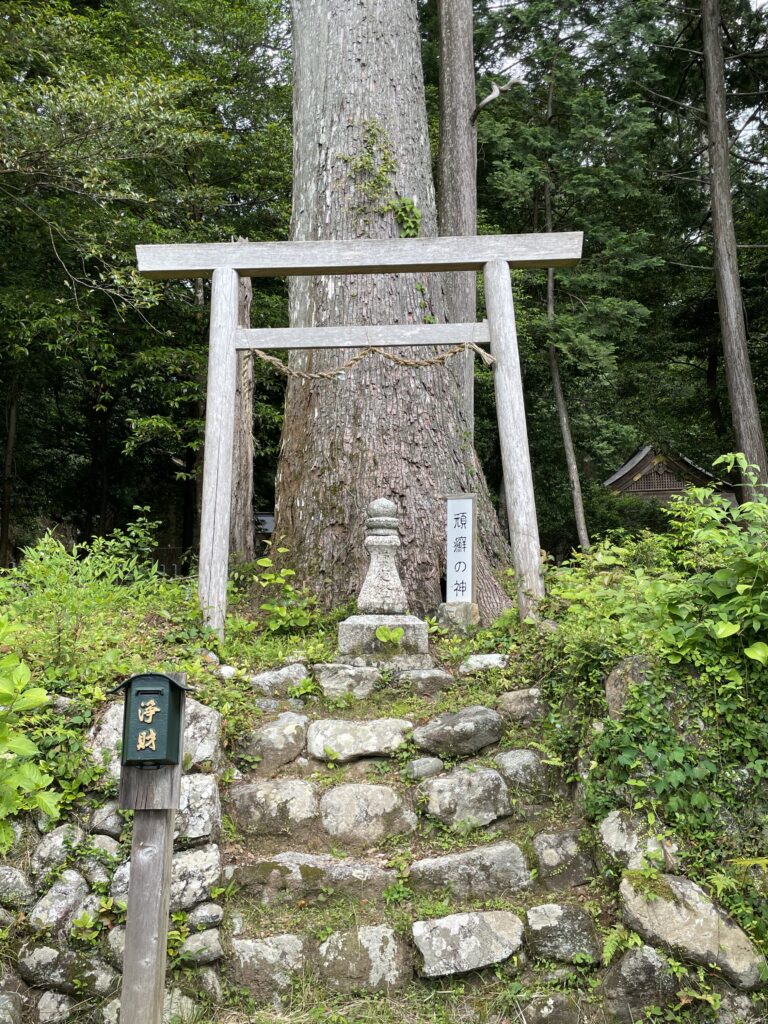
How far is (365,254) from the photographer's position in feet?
16.6

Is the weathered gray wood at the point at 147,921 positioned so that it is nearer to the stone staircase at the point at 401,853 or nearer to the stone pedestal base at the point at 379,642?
the stone staircase at the point at 401,853

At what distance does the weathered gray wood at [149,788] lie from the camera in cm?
264

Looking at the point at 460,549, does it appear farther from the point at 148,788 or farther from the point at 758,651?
the point at 148,788

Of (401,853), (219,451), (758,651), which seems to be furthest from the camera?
(219,451)

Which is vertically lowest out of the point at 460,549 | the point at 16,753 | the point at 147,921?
the point at 147,921

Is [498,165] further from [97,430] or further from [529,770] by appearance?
[529,770]

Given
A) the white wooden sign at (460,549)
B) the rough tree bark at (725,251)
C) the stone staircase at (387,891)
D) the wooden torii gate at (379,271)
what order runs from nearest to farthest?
the stone staircase at (387,891) → the wooden torii gate at (379,271) → the white wooden sign at (460,549) → the rough tree bark at (725,251)

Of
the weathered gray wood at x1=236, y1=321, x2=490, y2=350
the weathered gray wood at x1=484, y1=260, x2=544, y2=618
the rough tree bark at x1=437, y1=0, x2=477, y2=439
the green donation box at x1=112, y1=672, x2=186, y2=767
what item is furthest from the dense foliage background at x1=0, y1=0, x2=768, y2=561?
the green donation box at x1=112, y1=672, x2=186, y2=767

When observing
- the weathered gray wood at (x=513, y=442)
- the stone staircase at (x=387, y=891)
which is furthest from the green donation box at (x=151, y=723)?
the weathered gray wood at (x=513, y=442)

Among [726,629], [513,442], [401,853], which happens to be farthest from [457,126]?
[401,853]

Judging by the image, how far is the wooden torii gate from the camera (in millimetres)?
4969

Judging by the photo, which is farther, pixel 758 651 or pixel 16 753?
pixel 758 651

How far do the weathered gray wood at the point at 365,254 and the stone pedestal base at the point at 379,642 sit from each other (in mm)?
2222

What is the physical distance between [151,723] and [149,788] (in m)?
0.21
